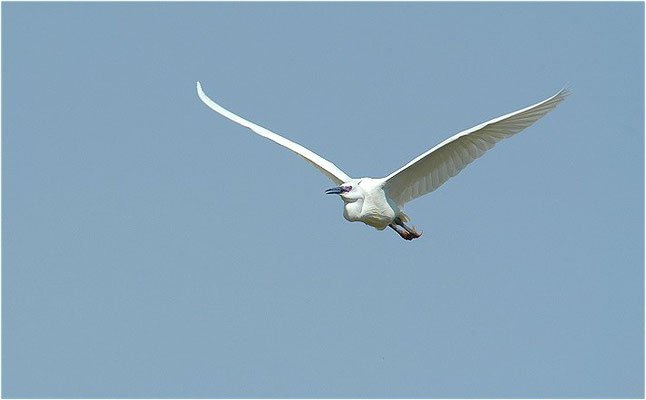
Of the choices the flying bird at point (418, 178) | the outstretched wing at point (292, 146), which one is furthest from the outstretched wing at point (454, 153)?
the outstretched wing at point (292, 146)

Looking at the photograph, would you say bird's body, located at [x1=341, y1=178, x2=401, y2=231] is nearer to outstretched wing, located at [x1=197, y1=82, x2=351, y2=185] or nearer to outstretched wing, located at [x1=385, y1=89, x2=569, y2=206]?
outstretched wing, located at [x1=385, y1=89, x2=569, y2=206]

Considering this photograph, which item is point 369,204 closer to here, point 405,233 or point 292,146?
point 405,233

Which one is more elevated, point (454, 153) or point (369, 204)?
point (454, 153)

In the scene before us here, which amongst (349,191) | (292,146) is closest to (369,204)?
(349,191)

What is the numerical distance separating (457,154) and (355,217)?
160 cm

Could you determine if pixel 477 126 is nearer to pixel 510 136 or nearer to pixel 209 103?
pixel 510 136

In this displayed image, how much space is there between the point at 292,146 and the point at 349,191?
2.62m

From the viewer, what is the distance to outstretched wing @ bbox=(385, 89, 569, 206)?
17.1 m

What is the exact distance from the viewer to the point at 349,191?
709 inches

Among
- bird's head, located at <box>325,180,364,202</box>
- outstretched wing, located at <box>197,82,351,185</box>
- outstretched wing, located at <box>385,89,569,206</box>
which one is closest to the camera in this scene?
outstretched wing, located at <box>385,89,569,206</box>

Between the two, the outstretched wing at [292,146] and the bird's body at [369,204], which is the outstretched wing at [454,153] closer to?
the bird's body at [369,204]

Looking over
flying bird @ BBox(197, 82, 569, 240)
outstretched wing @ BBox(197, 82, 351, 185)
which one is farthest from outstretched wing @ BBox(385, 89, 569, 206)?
outstretched wing @ BBox(197, 82, 351, 185)

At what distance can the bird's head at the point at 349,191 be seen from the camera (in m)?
17.9

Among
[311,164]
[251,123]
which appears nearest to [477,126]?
[311,164]
